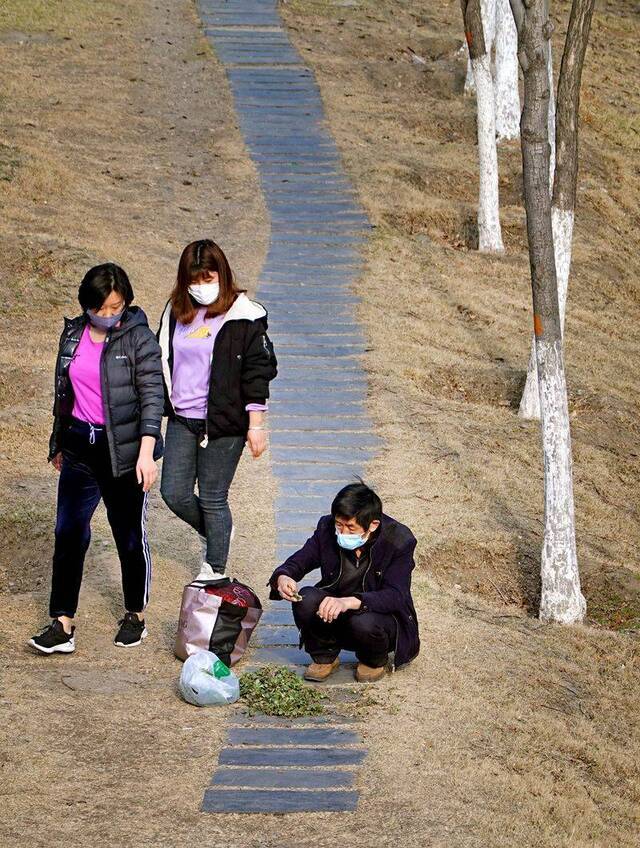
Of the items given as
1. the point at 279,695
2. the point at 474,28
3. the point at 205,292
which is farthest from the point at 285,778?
the point at 474,28

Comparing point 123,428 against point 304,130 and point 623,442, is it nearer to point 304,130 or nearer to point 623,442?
point 623,442

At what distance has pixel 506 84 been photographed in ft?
63.0

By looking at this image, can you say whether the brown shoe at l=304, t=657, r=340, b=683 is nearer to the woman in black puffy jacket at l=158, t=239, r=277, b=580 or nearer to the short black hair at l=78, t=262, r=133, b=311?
the woman in black puffy jacket at l=158, t=239, r=277, b=580

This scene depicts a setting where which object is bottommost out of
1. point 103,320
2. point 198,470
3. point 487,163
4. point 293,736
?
point 293,736

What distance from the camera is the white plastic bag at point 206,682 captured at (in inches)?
251

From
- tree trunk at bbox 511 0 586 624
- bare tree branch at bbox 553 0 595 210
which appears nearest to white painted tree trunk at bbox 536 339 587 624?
tree trunk at bbox 511 0 586 624

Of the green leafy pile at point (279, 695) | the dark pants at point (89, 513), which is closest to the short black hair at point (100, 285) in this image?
the dark pants at point (89, 513)

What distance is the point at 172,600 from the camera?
25.4ft

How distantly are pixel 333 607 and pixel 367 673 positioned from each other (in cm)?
48

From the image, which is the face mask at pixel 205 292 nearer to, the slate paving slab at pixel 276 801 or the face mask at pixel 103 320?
the face mask at pixel 103 320

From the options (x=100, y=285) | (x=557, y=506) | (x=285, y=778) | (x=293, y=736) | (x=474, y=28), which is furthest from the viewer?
(x=474, y=28)

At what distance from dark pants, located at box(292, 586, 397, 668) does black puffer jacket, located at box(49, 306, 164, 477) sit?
3.54 ft

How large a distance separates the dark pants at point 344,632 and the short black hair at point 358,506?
425 mm

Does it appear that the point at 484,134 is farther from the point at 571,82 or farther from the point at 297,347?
the point at 571,82
